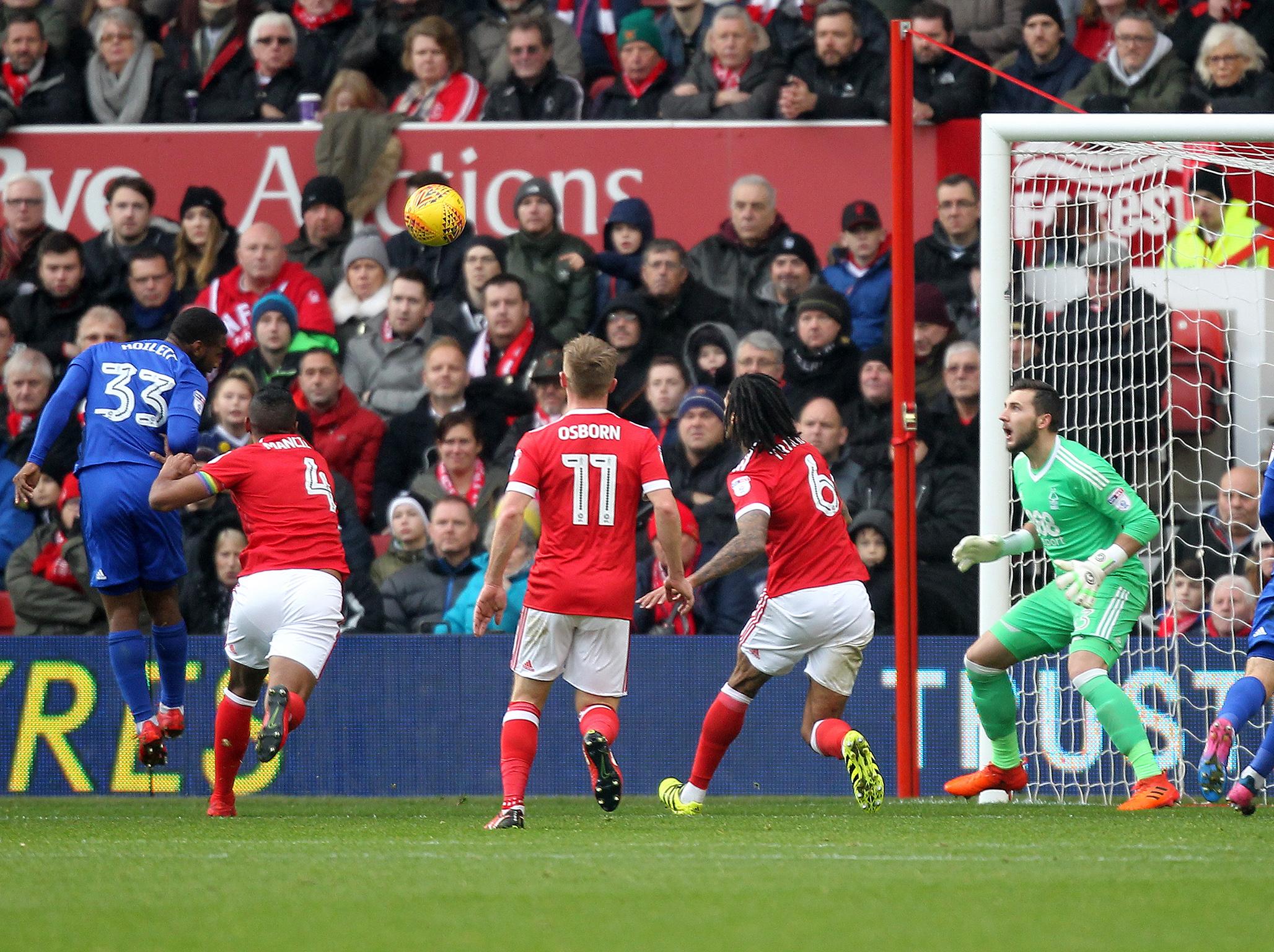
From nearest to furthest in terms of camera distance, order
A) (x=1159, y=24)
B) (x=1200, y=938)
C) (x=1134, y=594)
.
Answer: (x=1200, y=938) < (x=1134, y=594) < (x=1159, y=24)

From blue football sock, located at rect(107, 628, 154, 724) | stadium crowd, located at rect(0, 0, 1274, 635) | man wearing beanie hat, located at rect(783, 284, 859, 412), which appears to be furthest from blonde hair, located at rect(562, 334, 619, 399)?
man wearing beanie hat, located at rect(783, 284, 859, 412)

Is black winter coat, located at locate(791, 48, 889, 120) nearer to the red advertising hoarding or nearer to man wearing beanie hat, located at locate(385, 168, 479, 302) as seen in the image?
the red advertising hoarding

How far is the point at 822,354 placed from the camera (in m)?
10.9

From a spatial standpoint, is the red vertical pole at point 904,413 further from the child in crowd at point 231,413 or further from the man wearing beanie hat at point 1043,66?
the child in crowd at point 231,413

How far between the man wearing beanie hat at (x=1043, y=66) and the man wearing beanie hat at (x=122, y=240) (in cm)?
585

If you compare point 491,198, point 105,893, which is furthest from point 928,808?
point 491,198

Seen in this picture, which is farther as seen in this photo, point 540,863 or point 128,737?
point 128,737

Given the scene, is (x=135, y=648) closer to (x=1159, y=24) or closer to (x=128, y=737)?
(x=128, y=737)

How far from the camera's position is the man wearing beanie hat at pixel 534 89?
1222cm

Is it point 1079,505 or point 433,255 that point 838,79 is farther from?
point 1079,505

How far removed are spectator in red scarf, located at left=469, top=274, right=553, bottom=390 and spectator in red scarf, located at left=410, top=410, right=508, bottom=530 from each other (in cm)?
49

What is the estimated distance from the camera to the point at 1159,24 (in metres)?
12.0

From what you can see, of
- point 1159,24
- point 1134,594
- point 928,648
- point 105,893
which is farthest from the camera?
point 1159,24

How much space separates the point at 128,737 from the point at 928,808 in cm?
498
